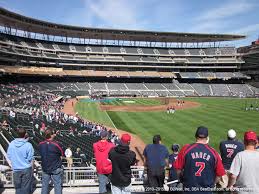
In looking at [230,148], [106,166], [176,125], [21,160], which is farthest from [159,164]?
[176,125]

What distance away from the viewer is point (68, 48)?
9394 cm

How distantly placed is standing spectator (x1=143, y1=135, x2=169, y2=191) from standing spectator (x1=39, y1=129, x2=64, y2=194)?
237 centimetres

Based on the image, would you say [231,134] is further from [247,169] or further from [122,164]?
[122,164]

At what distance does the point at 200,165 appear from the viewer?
5418 millimetres

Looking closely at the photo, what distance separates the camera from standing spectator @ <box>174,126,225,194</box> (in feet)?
17.8

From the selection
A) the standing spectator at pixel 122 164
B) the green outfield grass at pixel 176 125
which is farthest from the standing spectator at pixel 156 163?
the green outfield grass at pixel 176 125

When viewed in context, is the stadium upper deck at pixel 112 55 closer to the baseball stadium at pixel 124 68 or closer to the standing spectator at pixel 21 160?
the baseball stadium at pixel 124 68

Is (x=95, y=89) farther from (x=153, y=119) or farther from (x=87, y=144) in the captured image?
(x=87, y=144)

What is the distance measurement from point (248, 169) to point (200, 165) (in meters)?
0.87

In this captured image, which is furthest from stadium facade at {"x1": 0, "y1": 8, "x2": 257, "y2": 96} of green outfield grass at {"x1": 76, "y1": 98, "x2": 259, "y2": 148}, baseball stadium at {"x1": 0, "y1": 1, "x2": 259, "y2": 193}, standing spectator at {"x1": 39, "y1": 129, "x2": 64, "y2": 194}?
standing spectator at {"x1": 39, "y1": 129, "x2": 64, "y2": 194}

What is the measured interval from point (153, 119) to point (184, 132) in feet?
32.0

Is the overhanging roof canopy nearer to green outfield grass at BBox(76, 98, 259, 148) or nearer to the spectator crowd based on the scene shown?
green outfield grass at BBox(76, 98, 259, 148)

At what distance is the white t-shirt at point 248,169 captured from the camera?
5.39 metres

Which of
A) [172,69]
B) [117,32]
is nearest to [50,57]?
[117,32]
